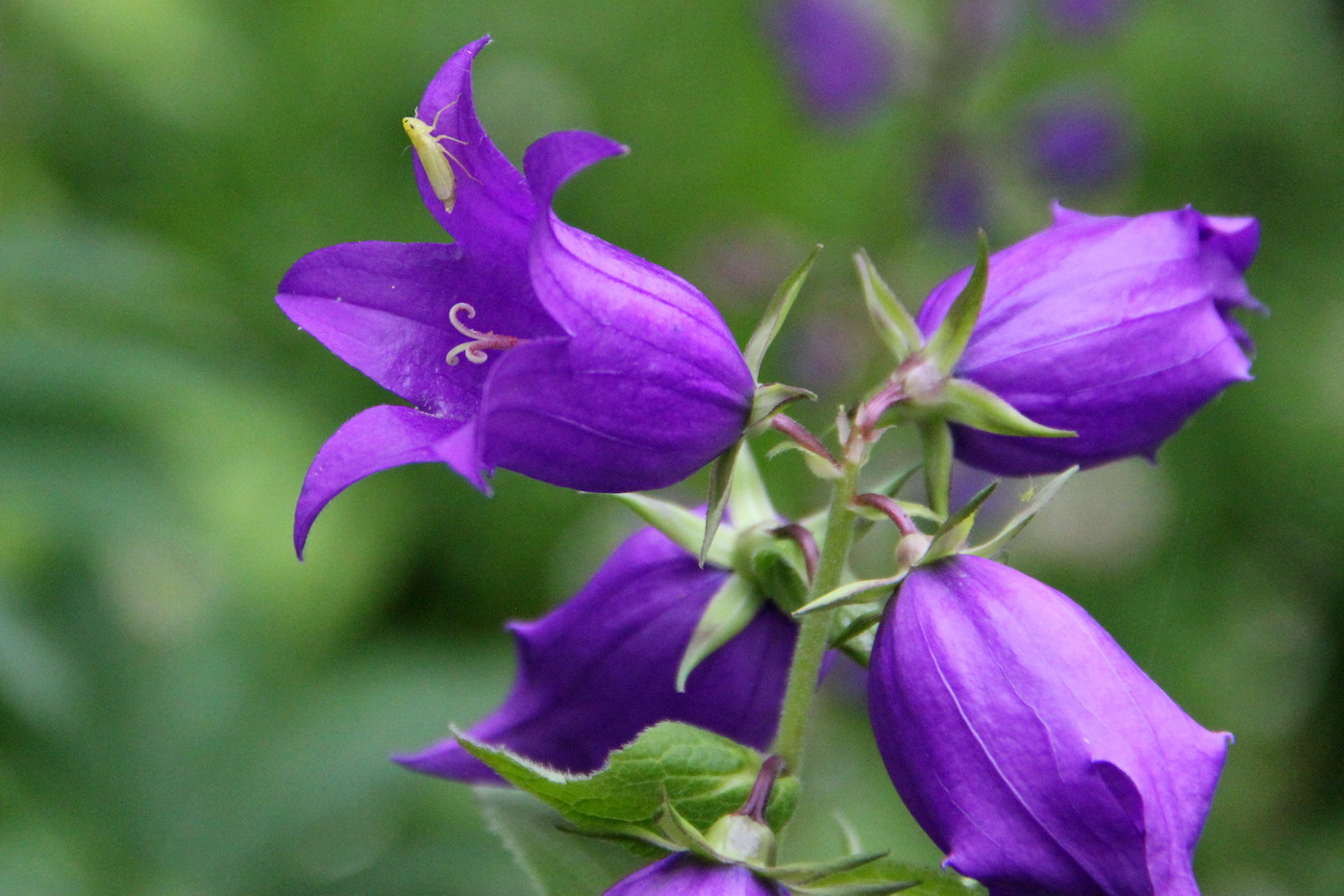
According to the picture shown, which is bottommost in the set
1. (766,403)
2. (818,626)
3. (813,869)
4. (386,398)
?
(386,398)

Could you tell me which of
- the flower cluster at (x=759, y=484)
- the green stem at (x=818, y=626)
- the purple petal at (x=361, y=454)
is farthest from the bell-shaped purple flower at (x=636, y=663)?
the purple petal at (x=361, y=454)

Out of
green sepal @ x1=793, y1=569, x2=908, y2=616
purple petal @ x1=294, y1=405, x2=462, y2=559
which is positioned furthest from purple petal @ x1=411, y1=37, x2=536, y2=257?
green sepal @ x1=793, y1=569, x2=908, y2=616

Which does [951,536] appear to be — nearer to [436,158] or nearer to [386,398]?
[436,158]

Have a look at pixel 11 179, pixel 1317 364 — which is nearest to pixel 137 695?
pixel 11 179

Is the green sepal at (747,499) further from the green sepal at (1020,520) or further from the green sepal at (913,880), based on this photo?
the green sepal at (913,880)

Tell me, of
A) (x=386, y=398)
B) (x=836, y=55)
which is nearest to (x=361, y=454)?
(x=386, y=398)

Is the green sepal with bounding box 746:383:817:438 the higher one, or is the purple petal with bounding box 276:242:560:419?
the purple petal with bounding box 276:242:560:419

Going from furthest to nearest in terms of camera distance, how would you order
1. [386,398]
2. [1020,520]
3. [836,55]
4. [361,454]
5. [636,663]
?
[836,55], [386,398], [636,663], [1020,520], [361,454]

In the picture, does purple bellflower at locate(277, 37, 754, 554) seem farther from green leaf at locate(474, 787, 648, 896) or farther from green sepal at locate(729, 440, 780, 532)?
green leaf at locate(474, 787, 648, 896)
